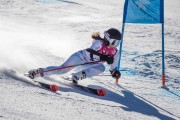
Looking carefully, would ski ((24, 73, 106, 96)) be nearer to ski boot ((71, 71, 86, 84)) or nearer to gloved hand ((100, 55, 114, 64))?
ski boot ((71, 71, 86, 84))

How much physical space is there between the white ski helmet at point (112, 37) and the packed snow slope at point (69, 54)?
0.86m

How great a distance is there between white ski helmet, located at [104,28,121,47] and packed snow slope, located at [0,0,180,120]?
0.86m

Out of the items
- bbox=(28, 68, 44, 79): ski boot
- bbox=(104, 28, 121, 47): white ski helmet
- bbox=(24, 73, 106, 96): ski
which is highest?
bbox=(104, 28, 121, 47): white ski helmet

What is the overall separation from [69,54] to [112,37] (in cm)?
257

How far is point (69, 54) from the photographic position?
961 centimetres

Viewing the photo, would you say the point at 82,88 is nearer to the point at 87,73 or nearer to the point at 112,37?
the point at 87,73

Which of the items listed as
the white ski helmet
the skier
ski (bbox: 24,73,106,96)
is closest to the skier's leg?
the skier

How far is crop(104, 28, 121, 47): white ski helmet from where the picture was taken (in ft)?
23.9

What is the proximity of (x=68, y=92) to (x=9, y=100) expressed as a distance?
54.2 inches

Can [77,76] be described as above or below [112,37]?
below

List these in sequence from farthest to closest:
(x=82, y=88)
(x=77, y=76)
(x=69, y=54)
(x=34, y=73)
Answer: (x=69, y=54), (x=77, y=76), (x=34, y=73), (x=82, y=88)

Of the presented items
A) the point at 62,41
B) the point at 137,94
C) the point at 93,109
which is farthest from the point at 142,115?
the point at 62,41

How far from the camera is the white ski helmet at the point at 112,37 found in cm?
727

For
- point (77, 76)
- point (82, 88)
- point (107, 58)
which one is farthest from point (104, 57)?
point (82, 88)
